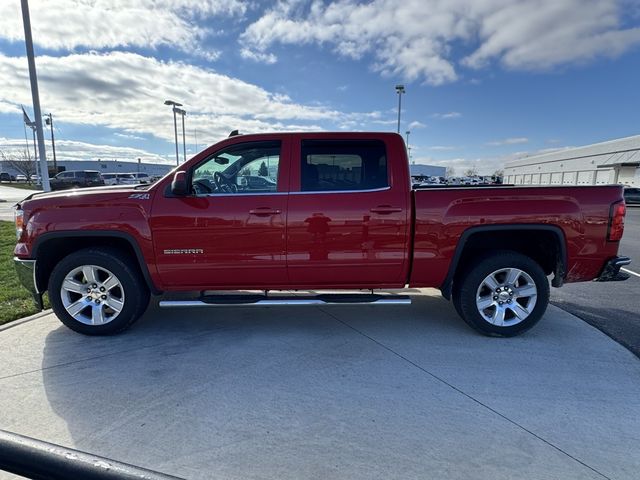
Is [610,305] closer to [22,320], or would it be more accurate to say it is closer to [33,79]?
[22,320]

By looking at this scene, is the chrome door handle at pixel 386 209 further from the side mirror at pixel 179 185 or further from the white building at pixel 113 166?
the white building at pixel 113 166

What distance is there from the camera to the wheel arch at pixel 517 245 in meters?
3.87

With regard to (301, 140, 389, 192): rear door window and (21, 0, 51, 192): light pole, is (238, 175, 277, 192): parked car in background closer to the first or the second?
(301, 140, 389, 192): rear door window

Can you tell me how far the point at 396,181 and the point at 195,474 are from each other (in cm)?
293

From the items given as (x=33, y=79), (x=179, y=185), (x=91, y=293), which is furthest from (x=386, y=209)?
(x=33, y=79)

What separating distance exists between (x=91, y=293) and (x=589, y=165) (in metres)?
65.2

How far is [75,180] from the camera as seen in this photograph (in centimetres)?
3300

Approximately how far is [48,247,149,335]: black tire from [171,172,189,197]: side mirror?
944 millimetres

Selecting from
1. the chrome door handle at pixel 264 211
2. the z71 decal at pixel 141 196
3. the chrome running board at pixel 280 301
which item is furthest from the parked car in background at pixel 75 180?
the chrome door handle at pixel 264 211

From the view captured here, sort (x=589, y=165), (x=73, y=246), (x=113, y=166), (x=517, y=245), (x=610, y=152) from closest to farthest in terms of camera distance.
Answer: (x=73, y=246), (x=517, y=245), (x=610, y=152), (x=589, y=165), (x=113, y=166)

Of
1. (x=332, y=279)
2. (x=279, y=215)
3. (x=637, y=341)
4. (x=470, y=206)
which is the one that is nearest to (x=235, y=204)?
(x=279, y=215)

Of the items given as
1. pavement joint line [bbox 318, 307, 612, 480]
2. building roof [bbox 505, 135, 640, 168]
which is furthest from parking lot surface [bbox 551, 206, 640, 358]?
building roof [bbox 505, 135, 640, 168]

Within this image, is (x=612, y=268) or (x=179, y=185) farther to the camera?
(x=612, y=268)

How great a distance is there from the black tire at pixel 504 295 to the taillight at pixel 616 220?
0.73 metres
